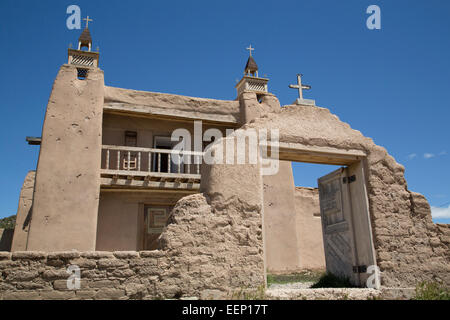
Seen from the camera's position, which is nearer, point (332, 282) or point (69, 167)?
point (332, 282)

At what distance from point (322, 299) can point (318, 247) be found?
7477 millimetres

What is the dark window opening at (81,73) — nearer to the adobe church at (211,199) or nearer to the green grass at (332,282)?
the adobe church at (211,199)

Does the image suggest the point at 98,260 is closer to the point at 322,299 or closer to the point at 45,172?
the point at 322,299

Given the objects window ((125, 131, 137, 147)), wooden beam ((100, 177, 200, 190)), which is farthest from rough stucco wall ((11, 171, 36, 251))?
window ((125, 131, 137, 147))

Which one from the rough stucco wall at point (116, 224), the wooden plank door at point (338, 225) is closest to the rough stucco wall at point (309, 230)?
the wooden plank door at point (338, 225)

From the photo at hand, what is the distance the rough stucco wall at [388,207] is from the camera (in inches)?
253

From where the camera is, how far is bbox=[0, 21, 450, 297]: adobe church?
545cm

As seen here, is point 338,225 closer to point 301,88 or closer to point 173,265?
point 301,88

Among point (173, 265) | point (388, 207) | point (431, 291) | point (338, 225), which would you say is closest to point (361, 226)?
point (388, 207)

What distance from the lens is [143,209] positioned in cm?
1145

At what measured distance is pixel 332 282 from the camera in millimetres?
7234

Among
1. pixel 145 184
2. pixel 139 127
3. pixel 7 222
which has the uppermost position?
pixel 139 127

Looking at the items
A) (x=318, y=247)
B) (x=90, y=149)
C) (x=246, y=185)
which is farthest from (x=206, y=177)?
(x=318, y=247)

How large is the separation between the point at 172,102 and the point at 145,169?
2.17 meters
